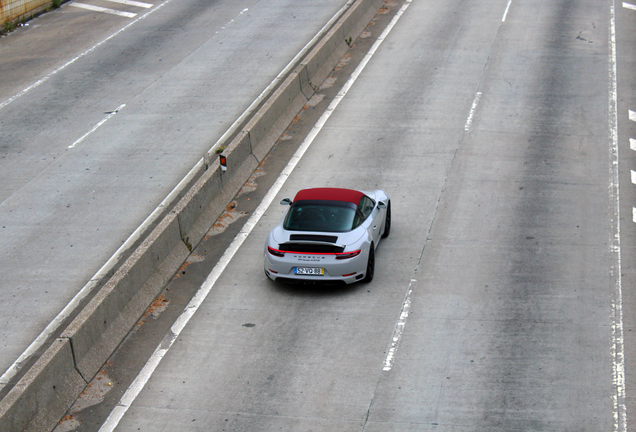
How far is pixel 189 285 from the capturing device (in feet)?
45.0

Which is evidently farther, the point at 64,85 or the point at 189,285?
the point at 64,85

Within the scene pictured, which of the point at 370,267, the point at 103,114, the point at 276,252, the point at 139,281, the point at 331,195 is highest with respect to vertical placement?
the point at 331,195

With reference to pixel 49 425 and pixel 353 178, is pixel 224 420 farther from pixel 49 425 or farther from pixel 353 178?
pixel 353 178

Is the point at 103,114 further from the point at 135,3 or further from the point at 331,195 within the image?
the point at 135,3

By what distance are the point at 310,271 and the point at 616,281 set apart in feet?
16.6

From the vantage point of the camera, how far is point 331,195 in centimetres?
1409

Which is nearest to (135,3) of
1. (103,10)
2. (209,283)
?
(103,10)

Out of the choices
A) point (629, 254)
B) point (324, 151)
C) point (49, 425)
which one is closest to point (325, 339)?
point (49, 425)

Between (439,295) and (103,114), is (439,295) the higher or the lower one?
the higher one

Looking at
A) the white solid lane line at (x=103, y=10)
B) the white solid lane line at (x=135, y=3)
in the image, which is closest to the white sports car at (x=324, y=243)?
the white solid lane line at (x=103, y=10)

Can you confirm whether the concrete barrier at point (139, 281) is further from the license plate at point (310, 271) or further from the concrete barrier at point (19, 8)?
the concrete barrier at point (19, 8)

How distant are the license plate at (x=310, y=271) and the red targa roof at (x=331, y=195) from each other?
1.46 m

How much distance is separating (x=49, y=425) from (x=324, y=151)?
1043cm

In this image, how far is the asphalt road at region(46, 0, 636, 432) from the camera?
1041 cm
